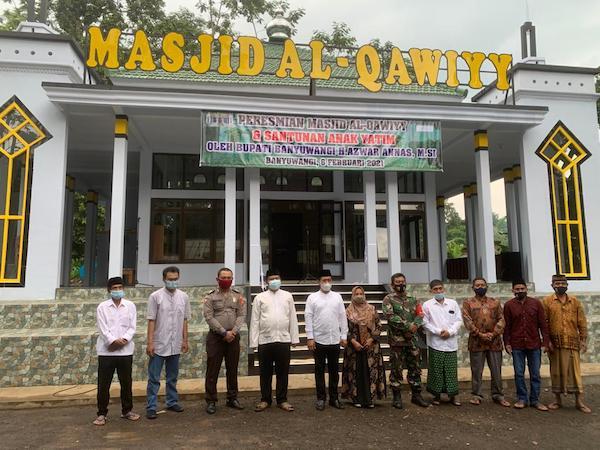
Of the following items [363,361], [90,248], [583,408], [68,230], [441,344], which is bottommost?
[583,408]

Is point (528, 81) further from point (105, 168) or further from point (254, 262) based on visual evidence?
point (105, 168)

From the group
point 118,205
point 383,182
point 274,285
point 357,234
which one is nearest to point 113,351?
point 274,285

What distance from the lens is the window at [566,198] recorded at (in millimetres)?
9836

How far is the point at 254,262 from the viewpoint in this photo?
30.2ft

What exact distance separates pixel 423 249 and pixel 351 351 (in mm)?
7787

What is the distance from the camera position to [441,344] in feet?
18.0

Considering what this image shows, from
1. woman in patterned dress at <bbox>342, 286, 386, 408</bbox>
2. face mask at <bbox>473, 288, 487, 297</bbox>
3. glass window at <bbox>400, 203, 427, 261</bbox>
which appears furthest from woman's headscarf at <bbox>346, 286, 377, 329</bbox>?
glass window at <bbox>400, 203, 427, 261</bbox>

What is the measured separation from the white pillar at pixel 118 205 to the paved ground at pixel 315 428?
11.1ft

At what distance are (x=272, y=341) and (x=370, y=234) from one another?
192 inches

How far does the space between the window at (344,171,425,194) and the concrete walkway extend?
6.68 meters

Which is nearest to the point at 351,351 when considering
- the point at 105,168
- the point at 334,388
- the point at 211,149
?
the point at 334,388

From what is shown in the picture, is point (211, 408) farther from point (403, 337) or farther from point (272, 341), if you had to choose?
point (403, 337)

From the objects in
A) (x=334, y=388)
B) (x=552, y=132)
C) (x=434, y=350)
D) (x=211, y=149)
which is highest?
(x=552, y=132)

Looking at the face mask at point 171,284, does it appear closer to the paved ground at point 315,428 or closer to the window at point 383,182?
the paved ground at point 315,428
